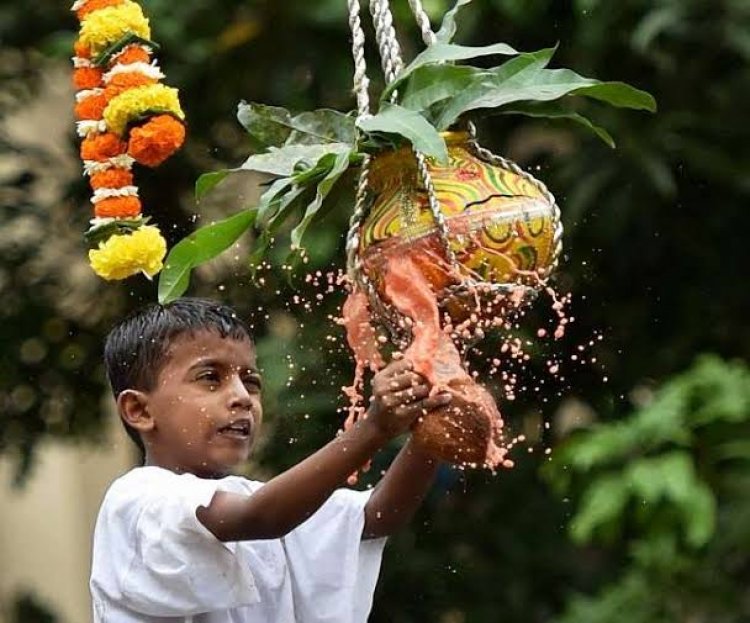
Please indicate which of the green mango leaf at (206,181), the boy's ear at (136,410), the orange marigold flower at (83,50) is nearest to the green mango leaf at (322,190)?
the green mango leaf at (206,181)

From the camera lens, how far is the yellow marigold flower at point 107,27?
3.96 meters

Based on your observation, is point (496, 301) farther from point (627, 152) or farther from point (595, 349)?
point (595, 349)

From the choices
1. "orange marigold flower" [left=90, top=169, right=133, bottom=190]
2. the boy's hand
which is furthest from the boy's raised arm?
"orange marigold flower" [left=90, top=169, right=133, bottom=190]

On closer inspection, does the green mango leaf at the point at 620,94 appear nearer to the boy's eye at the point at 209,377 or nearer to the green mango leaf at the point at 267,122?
the green mango leaf at the point at 267,122

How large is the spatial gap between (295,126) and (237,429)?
0.53 m

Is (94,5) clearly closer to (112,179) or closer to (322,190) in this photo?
(112,179)

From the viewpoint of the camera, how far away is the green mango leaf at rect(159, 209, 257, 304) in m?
3.69

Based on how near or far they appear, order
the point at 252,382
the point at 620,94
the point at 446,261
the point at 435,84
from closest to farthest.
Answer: the point at 446,261 → the point at 435,84 → the point at 620,94 → the point at 252,382

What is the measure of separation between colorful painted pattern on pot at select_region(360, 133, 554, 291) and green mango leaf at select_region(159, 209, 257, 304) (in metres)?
0.24

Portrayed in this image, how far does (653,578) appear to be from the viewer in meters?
6.28

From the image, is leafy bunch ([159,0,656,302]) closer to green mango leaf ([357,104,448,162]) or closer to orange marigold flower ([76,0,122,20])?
green mango leaf ([357,104,448,162])

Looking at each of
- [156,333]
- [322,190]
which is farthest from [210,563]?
[322,190]

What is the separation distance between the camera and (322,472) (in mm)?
3506

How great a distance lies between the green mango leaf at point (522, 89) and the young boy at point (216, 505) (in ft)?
1.83
